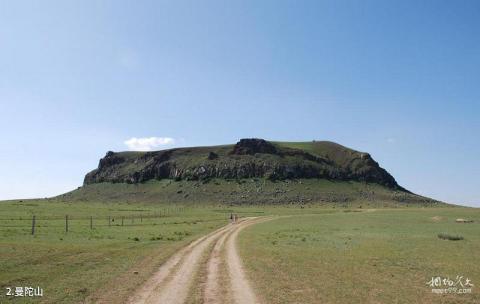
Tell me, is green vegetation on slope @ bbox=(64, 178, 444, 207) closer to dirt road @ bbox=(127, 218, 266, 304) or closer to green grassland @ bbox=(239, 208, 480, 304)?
green grassland @ bbox=(239, 208, 480, 304)

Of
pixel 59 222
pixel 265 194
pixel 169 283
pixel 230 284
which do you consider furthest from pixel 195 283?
pixel 265 194

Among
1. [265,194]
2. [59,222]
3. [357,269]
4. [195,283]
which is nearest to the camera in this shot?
[195,283]

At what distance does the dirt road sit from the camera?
14430 mm

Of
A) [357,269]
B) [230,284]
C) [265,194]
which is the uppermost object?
[265,194]

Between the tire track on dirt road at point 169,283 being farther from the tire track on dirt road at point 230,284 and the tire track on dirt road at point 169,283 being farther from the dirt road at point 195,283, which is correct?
the tire track on dirt road at point 230,284

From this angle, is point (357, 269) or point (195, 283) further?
point (357, 269)

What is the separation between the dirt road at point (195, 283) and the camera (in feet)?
47.3

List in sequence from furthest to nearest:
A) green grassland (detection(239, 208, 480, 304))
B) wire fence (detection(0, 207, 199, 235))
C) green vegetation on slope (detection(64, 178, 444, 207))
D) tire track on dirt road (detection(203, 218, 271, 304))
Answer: green vegetation on slope (detection(64, 178, 444, 207)) < wire fence (detection(0, 207, 199, 235)) < green grassland (detection(239, 208, 480, 304)) < tire track on dirt road (detection(203, 218, 271, 304))

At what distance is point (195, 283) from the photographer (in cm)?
1716

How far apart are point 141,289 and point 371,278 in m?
10.1

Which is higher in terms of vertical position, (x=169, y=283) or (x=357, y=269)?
(x=169, y=283)

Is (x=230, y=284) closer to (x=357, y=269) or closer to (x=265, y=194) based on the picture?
(x=357, y=269)

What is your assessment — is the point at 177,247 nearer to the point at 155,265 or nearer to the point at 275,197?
the point at 155,265

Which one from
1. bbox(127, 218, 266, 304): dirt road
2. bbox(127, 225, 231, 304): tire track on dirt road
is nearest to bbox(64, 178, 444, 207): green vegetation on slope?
bbox(127, 218, 266, 304): dirt road
